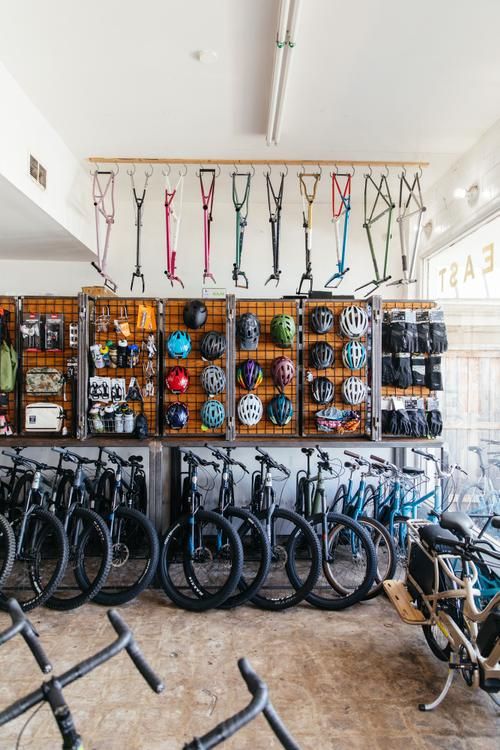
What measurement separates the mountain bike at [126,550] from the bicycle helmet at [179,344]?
1.12m

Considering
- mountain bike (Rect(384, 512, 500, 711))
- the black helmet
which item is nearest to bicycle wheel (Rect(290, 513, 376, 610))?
mountain bike (Rect(384, 512, 500, 711))

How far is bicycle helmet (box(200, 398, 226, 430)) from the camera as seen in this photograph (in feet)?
13.1

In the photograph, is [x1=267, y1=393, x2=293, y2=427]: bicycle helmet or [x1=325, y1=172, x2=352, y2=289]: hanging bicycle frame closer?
[x1=267, y1=393, x2=293, y2=427]: bicycle helmet

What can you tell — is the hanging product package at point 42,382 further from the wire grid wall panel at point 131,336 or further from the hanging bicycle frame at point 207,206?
the hanging bicycle frame at point 207,206

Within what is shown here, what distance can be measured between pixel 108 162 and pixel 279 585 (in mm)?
4463

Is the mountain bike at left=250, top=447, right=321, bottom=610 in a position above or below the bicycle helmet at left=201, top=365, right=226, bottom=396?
below

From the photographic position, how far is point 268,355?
4242 millimetres

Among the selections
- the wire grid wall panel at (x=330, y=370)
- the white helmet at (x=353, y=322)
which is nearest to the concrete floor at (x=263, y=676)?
the wire grid wall panel at (x=330, y=370)

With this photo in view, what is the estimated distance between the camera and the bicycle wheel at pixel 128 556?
3537 millimetres

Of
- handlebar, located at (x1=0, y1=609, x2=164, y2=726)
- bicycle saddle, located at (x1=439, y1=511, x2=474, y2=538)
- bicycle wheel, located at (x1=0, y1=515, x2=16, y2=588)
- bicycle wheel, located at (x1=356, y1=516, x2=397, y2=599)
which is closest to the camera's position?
handlebar, located at (x1=0, y1=609, x2=164, y2=726)

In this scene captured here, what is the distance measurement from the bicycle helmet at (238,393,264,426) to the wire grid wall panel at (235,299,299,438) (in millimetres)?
153

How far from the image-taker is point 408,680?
8.95 ft

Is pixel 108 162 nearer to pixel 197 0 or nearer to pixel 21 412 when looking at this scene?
pixel 197 0

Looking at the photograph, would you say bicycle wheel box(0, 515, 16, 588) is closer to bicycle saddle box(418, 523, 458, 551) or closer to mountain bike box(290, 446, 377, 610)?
mountain bike box(290, 446, 377, 610)
